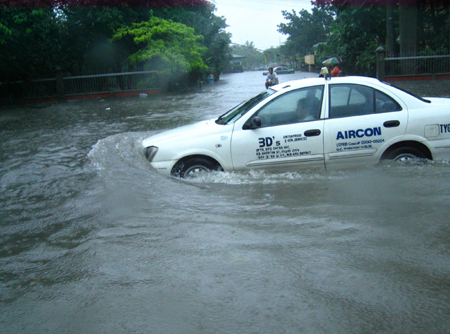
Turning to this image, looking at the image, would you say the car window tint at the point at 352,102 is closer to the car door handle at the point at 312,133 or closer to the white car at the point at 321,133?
the white car at the point at 321,133

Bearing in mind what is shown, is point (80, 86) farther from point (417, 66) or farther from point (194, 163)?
point (194, 163)

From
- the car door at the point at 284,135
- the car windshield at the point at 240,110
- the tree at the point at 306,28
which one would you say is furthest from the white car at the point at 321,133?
the tree at the point at 306,28

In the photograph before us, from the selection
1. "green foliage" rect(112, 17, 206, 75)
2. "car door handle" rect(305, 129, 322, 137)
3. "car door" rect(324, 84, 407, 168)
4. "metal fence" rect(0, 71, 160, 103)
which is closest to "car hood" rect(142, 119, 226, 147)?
"car door handle" rect(305, 129, 322, 137)

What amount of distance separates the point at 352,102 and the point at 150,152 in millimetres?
2956

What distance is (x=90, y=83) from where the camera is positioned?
1037 inches

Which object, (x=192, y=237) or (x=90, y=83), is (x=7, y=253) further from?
(x=90, y=83)

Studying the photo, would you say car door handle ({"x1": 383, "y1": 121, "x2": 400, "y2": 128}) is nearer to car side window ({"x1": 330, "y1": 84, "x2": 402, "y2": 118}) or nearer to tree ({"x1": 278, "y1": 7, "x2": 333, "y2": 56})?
car side window ({"x1": 330, "y1": 84, "x2": 402, "y2": 118})

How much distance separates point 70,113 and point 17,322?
15.7m

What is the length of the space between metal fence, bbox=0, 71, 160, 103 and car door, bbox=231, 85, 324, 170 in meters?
20.9

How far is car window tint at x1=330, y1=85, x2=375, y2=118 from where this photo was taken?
6.43 m

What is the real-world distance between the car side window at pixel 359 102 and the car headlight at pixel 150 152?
255cm

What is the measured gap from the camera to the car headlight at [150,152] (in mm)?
6594

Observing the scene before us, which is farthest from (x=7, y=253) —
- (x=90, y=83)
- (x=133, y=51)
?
(x=133, y=51)

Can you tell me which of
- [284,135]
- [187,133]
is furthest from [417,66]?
[187,133]
